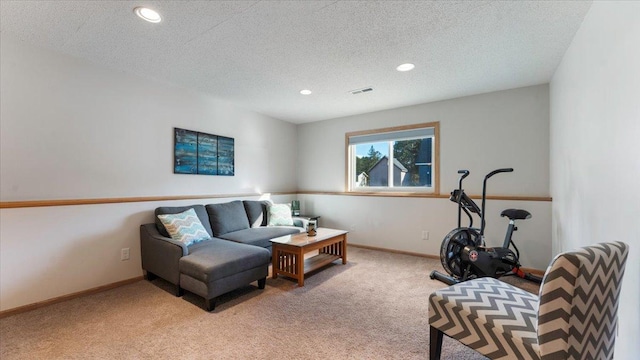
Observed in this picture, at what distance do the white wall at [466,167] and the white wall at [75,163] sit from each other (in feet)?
8.27

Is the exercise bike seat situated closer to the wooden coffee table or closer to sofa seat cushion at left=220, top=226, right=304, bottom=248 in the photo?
the wooden coffee table

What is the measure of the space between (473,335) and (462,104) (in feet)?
10.9

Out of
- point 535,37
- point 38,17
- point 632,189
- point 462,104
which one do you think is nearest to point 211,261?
point 38,17

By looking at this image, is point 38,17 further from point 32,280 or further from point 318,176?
point 318,176

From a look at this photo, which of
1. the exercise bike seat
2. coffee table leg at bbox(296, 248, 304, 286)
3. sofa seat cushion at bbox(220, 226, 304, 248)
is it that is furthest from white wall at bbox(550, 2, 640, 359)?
sofa seat cushion at bbox(220, 226, 304, 248)

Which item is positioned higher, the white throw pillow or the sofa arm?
the white throw pillow

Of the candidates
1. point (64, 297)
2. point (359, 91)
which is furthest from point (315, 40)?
point (64, 297)

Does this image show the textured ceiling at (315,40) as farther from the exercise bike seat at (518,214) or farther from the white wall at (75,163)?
the exercise bike seat at (518,214)

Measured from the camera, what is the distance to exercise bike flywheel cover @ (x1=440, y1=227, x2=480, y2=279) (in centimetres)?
288

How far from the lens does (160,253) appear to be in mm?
2820

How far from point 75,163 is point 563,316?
3828 millimetres

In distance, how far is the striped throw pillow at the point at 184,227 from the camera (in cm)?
295

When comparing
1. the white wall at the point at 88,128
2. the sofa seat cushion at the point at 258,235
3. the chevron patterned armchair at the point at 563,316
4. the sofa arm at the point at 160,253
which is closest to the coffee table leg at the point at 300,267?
the sofa seat cushion at the point at 258,235

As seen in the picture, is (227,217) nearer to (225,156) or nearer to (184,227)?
(184,227)
